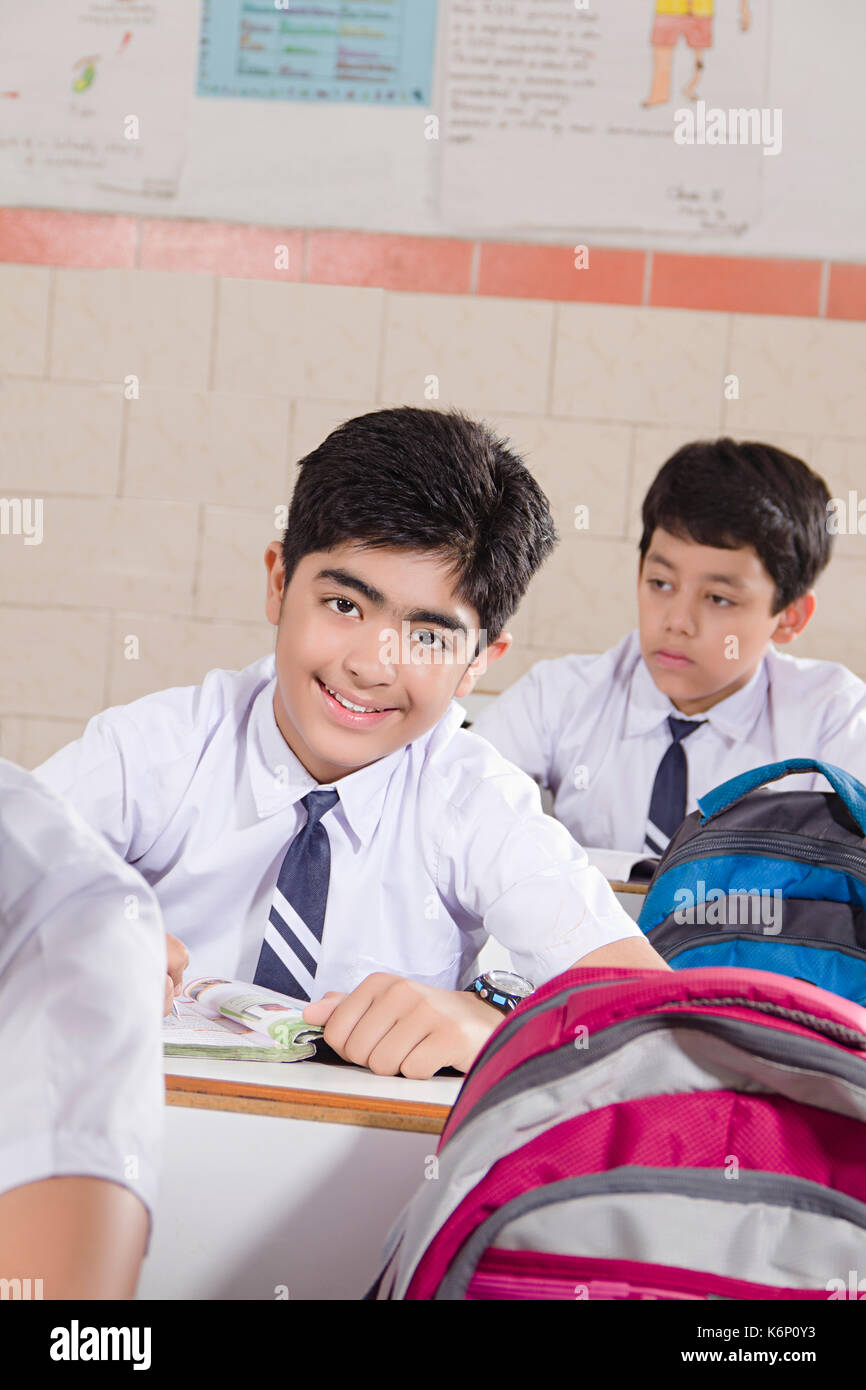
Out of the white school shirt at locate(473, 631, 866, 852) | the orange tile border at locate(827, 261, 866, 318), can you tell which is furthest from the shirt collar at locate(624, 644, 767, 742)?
the orange tile border at locate(827, 261, 866, 318)

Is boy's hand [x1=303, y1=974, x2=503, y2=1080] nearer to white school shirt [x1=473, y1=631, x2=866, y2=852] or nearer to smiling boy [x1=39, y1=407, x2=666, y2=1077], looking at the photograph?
smiling boy [x1=39, y1=407, x2=666, y2=1077]

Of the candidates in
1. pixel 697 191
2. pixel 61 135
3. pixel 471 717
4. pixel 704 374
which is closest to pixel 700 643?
pixel 471 717

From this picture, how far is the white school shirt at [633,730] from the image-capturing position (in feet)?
6.91

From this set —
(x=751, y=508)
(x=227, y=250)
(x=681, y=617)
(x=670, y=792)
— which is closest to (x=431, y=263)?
(x=227, y=250)

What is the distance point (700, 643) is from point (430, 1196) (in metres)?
1.58

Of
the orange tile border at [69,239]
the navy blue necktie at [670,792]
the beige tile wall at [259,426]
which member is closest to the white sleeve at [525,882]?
the navy blue necktie at [670,792]

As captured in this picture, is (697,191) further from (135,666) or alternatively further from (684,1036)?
(684,1036)

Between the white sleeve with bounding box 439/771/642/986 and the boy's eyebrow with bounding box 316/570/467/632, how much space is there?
0.58 feet

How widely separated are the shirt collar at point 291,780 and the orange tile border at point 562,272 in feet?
6.19

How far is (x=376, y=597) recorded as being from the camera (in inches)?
47.8

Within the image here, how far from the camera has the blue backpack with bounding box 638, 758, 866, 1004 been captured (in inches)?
43.1

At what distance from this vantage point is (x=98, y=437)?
298cm

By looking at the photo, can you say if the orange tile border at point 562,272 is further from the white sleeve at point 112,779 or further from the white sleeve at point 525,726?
the white sleeve at point 112,779
